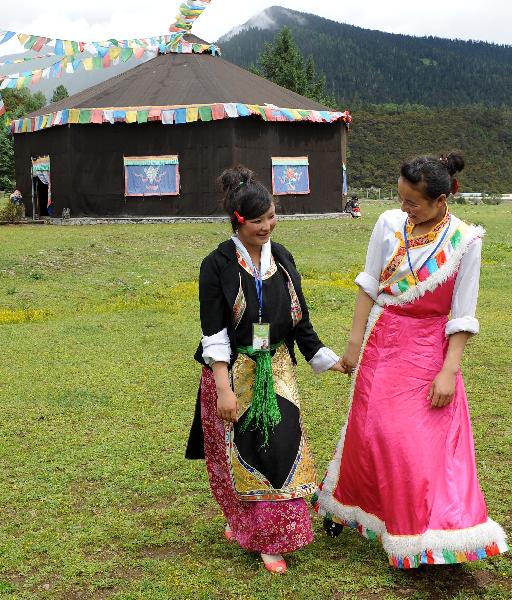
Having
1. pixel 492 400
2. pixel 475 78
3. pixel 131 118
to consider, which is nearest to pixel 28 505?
pixel 492 400

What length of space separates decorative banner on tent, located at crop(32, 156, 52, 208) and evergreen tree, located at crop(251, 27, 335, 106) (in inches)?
997

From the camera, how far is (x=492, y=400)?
6031 millimetres

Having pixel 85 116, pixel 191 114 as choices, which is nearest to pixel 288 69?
pixel 191 114

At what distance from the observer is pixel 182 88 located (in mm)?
22641

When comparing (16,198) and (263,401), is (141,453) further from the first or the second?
(16,198)

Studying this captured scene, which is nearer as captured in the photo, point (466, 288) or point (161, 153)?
point (466, 288)

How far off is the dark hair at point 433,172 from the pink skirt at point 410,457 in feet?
1.39

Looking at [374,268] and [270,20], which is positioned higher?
[270,20]

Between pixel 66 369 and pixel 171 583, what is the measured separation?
4.08 meters

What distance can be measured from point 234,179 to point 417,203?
0.79 metres

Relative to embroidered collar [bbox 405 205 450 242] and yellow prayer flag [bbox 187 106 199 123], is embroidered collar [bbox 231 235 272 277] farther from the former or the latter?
yellow prayer flag [bbox 187 106 199 123]

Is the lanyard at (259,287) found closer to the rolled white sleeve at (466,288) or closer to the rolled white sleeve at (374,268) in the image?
the rolled white sleeve at (374,268)

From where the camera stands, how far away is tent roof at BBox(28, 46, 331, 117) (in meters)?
22.2

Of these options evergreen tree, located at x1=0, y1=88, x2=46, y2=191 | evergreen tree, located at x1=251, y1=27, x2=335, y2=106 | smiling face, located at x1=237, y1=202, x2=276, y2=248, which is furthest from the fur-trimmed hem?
evergreen tree, located at x1=251, y1=27, x2=335, y2=106
